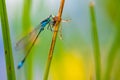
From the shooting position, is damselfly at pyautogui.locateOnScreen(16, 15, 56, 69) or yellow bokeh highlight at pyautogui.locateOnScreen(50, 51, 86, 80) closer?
damselfly at pyautogui.locateOnScreen(16, 15, 56, 69)

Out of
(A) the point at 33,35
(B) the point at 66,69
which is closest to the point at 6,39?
(A) the point at 33,35

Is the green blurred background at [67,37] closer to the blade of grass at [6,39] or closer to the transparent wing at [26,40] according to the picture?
the transparent wing at [26,40]

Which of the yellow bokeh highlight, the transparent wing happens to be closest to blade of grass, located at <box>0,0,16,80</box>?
the transparent wing

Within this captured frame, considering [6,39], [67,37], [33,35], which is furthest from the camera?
[67,37]

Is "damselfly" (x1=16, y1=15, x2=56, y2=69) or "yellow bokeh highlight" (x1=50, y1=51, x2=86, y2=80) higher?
"damselfly" (x1=16, y1=15, x2=56, y2=69)

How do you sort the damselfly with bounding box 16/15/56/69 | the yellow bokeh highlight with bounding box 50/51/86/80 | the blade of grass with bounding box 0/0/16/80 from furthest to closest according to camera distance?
1. the yellow bokeh highlight with bounding box 50/51/86/80
2. the damselfly with bounding box 16/15/56/69
3. the blade of grass with bounding box 0/0/16/80

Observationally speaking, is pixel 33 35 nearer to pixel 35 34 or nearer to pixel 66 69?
pixel 35 34

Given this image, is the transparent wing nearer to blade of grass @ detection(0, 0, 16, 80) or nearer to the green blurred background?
the green blurred background

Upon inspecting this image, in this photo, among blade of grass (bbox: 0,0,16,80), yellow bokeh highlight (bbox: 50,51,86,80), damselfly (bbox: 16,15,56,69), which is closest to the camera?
blade of grass (bbox: 0,0,16,80)
